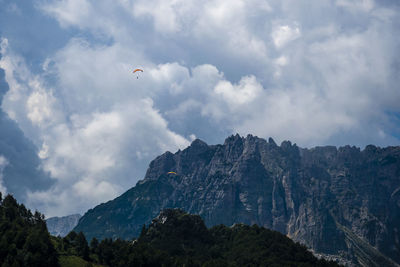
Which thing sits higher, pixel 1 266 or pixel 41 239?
pixel 41 239

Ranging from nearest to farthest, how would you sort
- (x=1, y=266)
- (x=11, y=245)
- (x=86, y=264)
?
1. (x=1, y=266)
2. (x=11, y=245)
3. (x=86, y=264)

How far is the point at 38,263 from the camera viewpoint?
177750 millimetres

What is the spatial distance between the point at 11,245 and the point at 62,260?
27.3 metres

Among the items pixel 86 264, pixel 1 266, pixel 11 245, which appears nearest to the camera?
pixel 1 266

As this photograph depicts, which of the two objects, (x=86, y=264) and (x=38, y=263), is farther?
(x=86, y=264)

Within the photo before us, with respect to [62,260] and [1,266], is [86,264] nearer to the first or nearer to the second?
[62,260]

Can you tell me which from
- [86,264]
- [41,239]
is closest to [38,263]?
[41,239]

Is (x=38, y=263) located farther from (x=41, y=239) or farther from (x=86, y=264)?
(x=86, y=264)

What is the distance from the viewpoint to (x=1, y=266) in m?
164

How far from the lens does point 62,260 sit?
198 meters

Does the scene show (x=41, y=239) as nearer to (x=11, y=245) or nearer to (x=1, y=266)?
(x=11, y=245)

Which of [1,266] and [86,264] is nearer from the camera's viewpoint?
[1,266]

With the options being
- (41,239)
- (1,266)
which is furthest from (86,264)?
(1,266)

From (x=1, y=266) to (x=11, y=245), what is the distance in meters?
14.5
